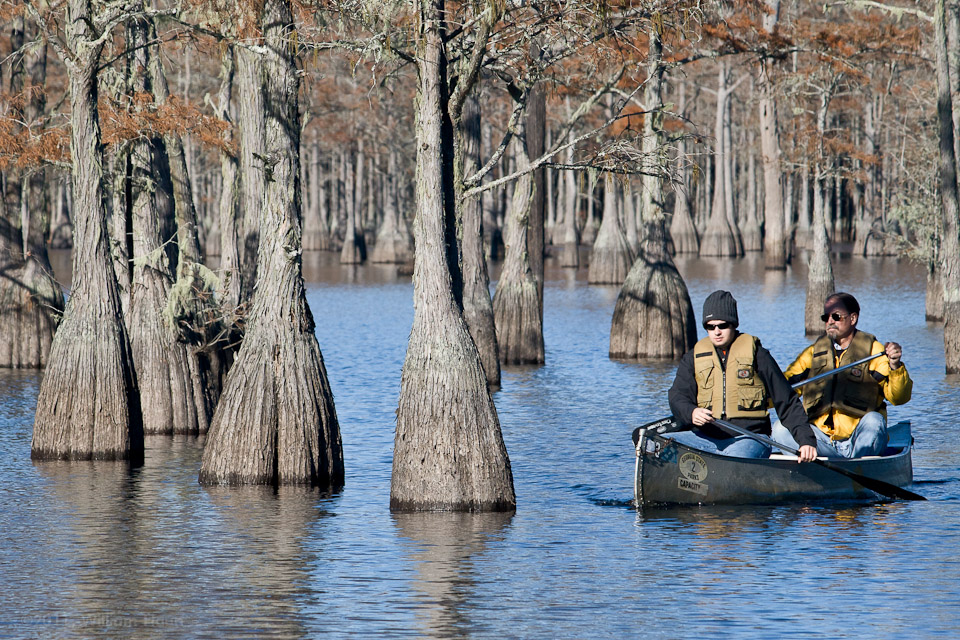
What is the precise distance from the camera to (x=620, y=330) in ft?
81.2

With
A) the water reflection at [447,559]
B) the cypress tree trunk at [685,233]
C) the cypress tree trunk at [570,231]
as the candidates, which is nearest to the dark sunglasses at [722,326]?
the water reflection at [447,559]

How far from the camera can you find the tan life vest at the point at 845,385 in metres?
12.6

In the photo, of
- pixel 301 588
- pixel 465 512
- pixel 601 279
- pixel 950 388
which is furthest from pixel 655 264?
pixel 601 279

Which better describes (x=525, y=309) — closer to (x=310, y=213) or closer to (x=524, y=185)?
(x=524, y=185)

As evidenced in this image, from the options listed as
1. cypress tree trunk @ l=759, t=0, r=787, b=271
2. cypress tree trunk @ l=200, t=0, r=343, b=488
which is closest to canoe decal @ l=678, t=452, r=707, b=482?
cypress tree trunk @ l=200, t=0, r=343, b=488

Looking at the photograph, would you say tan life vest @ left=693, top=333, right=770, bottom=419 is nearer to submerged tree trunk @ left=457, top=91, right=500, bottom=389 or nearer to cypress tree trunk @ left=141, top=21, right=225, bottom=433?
cypress tree trunk @ left=141, top=21, right=225, bottom=433

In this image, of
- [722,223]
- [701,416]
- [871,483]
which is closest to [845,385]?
[871,483]

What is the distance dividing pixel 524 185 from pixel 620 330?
13.0ft

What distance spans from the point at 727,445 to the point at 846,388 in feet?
4.54

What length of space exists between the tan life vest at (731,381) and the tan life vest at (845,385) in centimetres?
120

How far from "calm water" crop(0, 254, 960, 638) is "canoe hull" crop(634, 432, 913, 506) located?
142 millimetres

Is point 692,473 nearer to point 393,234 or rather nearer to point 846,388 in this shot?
point 846,388

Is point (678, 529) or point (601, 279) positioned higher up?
point (601, 279)

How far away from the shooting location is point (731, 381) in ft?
37.8
